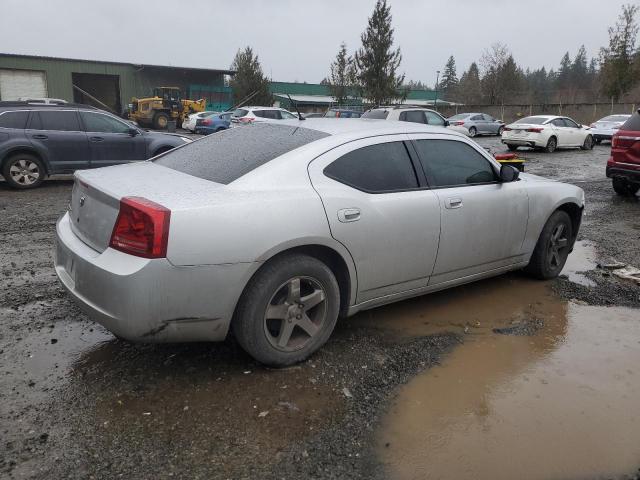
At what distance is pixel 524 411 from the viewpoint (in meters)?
3.07

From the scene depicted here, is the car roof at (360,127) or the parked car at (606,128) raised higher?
the car roof at (360,127)

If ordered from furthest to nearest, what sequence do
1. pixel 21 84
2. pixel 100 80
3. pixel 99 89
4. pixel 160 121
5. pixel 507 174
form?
pixel 99 89
pixel 100 80
pixel 21 84
pixel 160 121
pixel 507 174

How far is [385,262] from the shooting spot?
3.67 meters

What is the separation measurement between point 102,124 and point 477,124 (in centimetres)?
2248

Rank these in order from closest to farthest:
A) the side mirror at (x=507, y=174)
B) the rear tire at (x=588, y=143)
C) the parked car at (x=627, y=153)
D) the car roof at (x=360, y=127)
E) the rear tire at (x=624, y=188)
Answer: the car roof at (x=360, y=127) < the side mirror at (x=507, y=174) < the parked car at (x=627, y=153) < the rear tire at (x=624, y=188) < the rear tire at (x=588, y=143)

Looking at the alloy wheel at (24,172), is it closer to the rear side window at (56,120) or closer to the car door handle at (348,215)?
the rear side window at (56,120)

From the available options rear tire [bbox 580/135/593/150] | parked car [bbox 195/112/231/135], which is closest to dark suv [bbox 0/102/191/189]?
parked car [bbox 195/112/231/135]

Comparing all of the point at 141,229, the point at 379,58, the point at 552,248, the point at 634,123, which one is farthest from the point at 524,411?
the point at 379,58

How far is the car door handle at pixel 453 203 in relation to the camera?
401 centimetres

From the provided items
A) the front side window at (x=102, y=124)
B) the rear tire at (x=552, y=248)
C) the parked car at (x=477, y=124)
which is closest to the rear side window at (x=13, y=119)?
the front side window at (x=102, y=124)

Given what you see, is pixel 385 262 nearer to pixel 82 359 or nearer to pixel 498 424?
pixel 498 424

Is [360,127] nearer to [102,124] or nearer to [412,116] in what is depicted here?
[102,124]

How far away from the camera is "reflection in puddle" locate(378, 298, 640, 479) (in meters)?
2.64

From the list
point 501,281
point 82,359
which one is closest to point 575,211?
point 501,281
